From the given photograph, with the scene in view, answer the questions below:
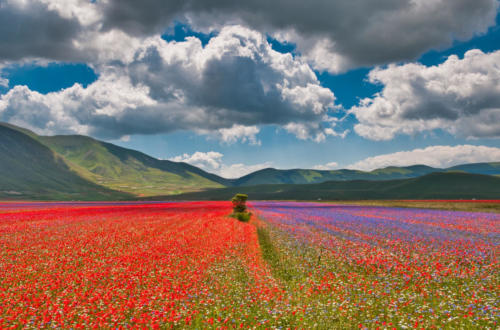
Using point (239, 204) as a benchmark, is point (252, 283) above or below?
below

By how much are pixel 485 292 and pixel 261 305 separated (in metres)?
8.72

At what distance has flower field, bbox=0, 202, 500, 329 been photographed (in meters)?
8.96

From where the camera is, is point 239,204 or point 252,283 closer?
point 252,283

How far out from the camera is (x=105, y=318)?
30.2 feet

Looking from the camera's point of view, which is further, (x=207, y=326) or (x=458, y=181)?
(x=458, y=181)

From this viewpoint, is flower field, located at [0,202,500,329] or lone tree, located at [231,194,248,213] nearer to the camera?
flower field, located at [0,202,500,329]

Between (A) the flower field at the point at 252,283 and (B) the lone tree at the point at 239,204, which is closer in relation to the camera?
(A) the flower field at the point at 252,283

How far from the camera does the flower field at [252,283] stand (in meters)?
8.96

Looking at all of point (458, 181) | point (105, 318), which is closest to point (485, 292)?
point (105, 318)

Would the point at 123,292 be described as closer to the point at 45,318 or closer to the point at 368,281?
the point at 45,318

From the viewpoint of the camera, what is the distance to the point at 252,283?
12531mm

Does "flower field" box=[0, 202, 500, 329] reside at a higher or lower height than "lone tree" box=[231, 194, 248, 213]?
lower

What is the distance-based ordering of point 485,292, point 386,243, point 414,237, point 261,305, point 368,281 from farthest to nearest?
1. point 414,237
2. point 386,243
3. point 368,281
4. point 485,292
5. point 261,305

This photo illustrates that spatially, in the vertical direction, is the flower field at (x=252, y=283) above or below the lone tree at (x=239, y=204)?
below
